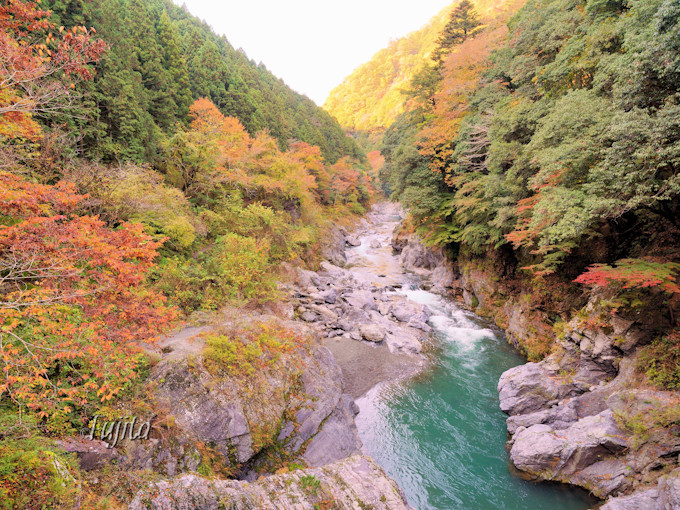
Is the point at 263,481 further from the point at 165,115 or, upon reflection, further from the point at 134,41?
the point at 134,41

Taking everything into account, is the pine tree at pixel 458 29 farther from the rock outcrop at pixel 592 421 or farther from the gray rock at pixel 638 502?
the gray rock at pixel 638 502

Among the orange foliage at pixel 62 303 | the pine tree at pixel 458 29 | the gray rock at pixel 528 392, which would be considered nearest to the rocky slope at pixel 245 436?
the orange foliage at pixel 62 303

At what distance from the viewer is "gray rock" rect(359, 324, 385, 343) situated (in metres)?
14.5

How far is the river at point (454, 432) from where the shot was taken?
755 centimetres

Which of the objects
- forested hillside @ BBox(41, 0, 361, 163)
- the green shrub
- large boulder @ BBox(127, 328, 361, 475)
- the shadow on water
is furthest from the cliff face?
forested hillside @ BBox(41, 0, 361, 163)

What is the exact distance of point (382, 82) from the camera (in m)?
130

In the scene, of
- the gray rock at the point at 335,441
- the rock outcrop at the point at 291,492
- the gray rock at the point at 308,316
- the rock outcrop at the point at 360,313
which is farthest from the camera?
the gray rock at the point at 308,316

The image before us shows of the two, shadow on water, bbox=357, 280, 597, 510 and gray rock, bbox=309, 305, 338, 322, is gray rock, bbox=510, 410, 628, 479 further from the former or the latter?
gray rock, bbox=309, 305, 338, 322

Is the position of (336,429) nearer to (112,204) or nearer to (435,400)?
(435,400)

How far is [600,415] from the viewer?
7953mm

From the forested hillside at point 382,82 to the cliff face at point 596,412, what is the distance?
321 ft

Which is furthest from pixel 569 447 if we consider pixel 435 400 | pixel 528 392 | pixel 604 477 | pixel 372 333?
pixel 372 333

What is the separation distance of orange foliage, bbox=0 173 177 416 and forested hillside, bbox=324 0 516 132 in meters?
102

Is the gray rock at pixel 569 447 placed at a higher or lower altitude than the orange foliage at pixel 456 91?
lower
